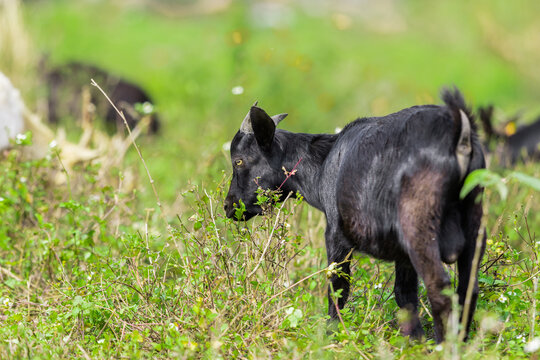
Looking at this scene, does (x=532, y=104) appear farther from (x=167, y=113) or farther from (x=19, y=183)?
(x=19, y=183)

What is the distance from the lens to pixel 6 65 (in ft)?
32.0

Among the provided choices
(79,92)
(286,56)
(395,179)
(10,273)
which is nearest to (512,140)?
(286,56)

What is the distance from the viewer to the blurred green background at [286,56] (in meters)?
9.85

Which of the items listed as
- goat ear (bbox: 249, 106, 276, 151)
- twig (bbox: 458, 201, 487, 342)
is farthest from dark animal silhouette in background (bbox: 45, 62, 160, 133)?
twig (bbox: 458, 201, 487, 342)

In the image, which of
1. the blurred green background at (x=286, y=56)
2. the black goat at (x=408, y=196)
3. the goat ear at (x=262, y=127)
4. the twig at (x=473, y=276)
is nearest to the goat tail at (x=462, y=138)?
the black goat at (x=408, y=196)

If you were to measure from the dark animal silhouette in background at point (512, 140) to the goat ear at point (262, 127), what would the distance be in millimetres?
5038

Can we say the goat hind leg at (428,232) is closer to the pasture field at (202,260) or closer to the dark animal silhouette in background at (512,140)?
the pasture field at (202,260)

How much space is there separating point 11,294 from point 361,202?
2.49 meters

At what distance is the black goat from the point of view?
354cm

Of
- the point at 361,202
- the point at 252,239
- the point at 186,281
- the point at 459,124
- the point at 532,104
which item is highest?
A: the point at 459,124

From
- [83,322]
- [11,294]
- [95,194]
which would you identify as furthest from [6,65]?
[83,322]

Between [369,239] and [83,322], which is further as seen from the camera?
[83,322]

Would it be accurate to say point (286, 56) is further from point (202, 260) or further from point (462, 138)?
point (462, 138)

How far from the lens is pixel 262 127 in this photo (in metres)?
4.44
